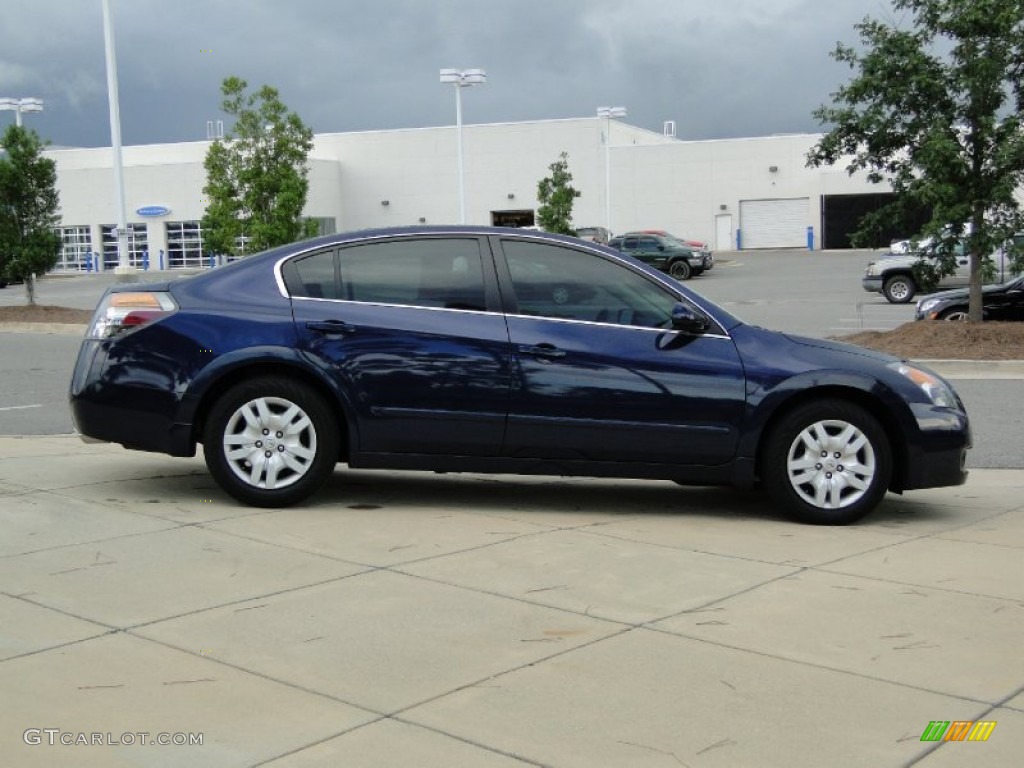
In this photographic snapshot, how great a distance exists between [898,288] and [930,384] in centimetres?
2592

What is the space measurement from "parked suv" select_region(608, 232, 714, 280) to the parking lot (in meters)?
39.2

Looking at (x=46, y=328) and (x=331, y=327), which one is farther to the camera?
(x=46, y=328)

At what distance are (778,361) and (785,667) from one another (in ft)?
9.13

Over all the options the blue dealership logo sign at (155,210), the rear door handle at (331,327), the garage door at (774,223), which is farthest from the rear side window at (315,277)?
the blue dealership logo sign at (155,210)

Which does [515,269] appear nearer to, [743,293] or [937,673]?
[937,673]

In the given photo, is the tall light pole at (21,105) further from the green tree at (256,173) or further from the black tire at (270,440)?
the black tire at (270,440)

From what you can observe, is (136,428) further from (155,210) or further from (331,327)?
(155,210)

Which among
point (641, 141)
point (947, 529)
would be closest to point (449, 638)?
point (947, 529)

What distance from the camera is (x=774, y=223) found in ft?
217

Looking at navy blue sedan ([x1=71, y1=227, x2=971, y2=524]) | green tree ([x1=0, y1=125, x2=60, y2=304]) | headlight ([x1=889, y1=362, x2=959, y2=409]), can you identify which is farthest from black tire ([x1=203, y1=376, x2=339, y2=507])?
green tree ([x1=0, y1=125, x2=60, y2=304])

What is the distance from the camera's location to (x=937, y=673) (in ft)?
15.2

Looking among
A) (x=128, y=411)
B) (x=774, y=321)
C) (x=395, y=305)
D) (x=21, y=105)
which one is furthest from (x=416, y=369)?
(x=21, y=105)

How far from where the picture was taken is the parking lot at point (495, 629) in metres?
3.96

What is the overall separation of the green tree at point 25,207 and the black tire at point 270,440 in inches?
914
